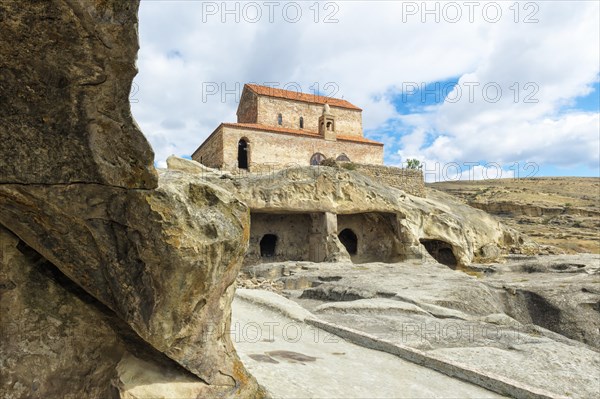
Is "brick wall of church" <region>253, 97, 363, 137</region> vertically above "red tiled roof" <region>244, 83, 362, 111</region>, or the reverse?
"red tiled roof" <region>244, 83, 362, 111</region>

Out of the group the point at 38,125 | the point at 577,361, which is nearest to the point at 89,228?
Result: the point at 38,125

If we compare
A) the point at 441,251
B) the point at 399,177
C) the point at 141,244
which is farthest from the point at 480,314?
the point at 399,177

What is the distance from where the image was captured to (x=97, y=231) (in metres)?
2.45

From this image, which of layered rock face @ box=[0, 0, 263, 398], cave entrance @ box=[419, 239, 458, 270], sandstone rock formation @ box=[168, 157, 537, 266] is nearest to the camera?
layered rock face @ box=[0, 0, 263, 398]

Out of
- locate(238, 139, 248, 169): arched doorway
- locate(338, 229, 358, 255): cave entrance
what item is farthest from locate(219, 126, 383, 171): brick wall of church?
locate(338, 229, 358, 255): cave entrance

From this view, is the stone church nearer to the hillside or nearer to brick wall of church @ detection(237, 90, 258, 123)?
brick wall of church @ detection(237, 90, 258, 123)

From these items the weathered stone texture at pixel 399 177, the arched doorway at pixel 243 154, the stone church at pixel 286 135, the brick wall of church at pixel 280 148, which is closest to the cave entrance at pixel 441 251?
the weathered stone texture at pixel 399 177

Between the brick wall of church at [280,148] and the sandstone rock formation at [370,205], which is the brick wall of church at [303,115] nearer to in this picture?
the brick wall of church at [280,148]

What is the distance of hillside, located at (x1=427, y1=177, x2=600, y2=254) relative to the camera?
32531 mm

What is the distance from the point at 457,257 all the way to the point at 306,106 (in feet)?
64.8

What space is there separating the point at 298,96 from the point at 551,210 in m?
29.7

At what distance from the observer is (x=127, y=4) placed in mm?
1912

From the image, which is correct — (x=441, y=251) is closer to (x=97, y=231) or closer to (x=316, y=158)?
(x=316, y=158)

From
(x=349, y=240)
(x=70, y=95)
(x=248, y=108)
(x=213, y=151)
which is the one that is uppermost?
(x=248, y=108)
